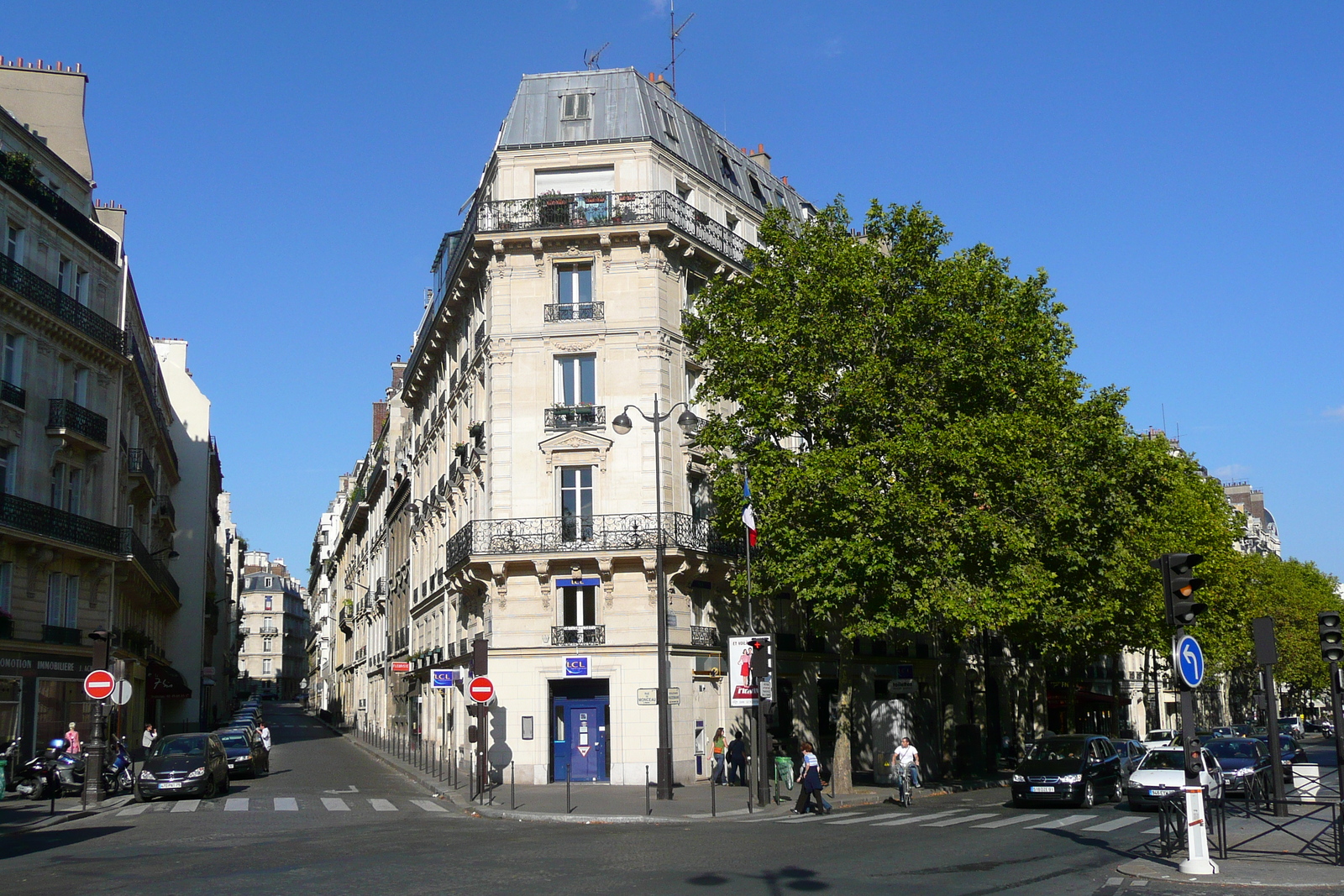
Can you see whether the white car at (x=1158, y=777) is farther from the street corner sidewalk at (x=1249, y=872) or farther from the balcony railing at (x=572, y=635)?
the balcony railing at (x=572, y=635)

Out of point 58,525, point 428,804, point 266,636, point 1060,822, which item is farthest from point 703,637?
point 266,636

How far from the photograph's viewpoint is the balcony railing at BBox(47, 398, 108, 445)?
3462 cm

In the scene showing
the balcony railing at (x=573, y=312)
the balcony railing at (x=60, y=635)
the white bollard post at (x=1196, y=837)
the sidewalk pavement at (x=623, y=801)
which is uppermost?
the balcony railing at (x=573, y=312)

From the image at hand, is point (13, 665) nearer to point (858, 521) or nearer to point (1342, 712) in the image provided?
point (858, 521)

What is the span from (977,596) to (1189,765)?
1404 centimetres

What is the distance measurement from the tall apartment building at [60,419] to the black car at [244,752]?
14.7 feet

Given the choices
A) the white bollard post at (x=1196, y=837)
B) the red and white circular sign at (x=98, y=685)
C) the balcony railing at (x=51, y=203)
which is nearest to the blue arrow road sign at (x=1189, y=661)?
the white bollard post at (x=1196, y=837)

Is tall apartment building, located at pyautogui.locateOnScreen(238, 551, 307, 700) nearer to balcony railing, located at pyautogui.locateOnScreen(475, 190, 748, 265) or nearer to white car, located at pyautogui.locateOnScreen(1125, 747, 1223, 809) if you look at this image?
balcony railing, located at pyautogui.locateOnScreen(475, 190, 748, 265)

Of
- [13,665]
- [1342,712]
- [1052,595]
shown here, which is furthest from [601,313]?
[1342,712]

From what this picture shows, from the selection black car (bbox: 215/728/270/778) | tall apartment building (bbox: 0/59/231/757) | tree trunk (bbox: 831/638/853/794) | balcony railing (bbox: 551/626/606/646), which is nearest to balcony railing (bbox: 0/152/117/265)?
tall apartment building (bbox: 0/59/231/757)

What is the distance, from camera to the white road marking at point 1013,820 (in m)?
21.1

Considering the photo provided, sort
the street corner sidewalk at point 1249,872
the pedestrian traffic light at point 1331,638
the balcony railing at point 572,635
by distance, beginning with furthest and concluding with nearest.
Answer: the balcony railing at point 572,635 < the pedestrian traffic light at point 1331,638 < the street corner sidewalk at point 1249,872

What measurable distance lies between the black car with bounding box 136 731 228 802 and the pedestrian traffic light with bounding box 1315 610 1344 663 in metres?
23.0

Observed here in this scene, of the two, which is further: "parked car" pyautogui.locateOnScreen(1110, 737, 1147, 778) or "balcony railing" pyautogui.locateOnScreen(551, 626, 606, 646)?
"balcony railing" pyautogui.locateOnScreen(551, 626, 606, 646)
